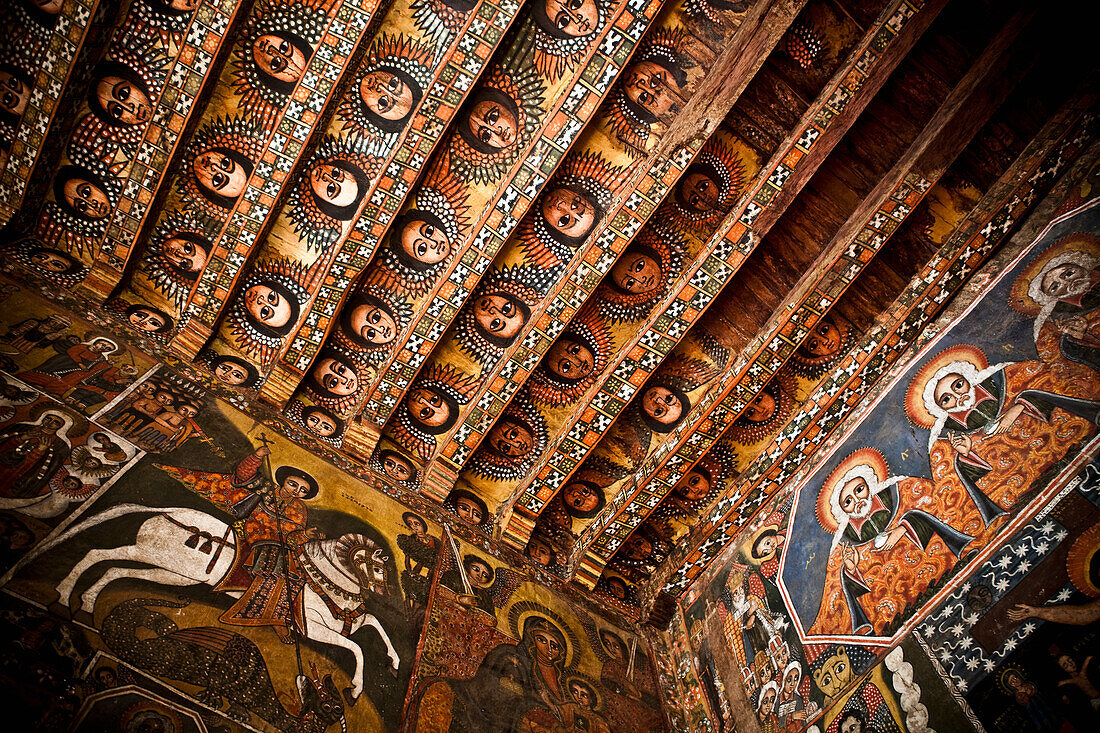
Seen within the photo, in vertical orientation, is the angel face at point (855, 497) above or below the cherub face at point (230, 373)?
above

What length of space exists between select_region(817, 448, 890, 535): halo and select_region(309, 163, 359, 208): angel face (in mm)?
6096

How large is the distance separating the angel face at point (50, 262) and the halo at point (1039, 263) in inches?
380

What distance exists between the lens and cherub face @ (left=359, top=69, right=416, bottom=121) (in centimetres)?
689

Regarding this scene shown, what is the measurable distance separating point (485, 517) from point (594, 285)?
3285mm

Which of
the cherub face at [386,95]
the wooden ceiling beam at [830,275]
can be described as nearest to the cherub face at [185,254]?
the cherub face at [386,95]

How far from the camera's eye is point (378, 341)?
316 inches

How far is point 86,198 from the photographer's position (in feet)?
23.7

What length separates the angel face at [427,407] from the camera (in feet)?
27.5

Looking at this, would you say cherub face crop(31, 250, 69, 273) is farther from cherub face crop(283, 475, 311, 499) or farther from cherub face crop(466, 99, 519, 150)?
cherub face crop(466, 99, 519, 150)

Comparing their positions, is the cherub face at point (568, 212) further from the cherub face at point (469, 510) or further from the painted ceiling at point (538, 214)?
the cherub face at point (469, 510)

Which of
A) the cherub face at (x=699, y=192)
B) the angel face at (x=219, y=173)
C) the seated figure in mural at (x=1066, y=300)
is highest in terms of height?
the seated figure in mural at (x=1066, y=300)

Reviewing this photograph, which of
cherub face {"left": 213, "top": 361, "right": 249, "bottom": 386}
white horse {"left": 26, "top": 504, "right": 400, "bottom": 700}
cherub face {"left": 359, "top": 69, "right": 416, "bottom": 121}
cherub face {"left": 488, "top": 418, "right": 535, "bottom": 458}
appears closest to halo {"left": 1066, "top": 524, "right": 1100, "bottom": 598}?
cherub face {"left": 488, "top": 418, "right": 535, "bottom": 458}

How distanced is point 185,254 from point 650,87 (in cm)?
541

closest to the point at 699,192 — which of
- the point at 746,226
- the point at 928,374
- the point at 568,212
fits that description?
the point at 746,226
